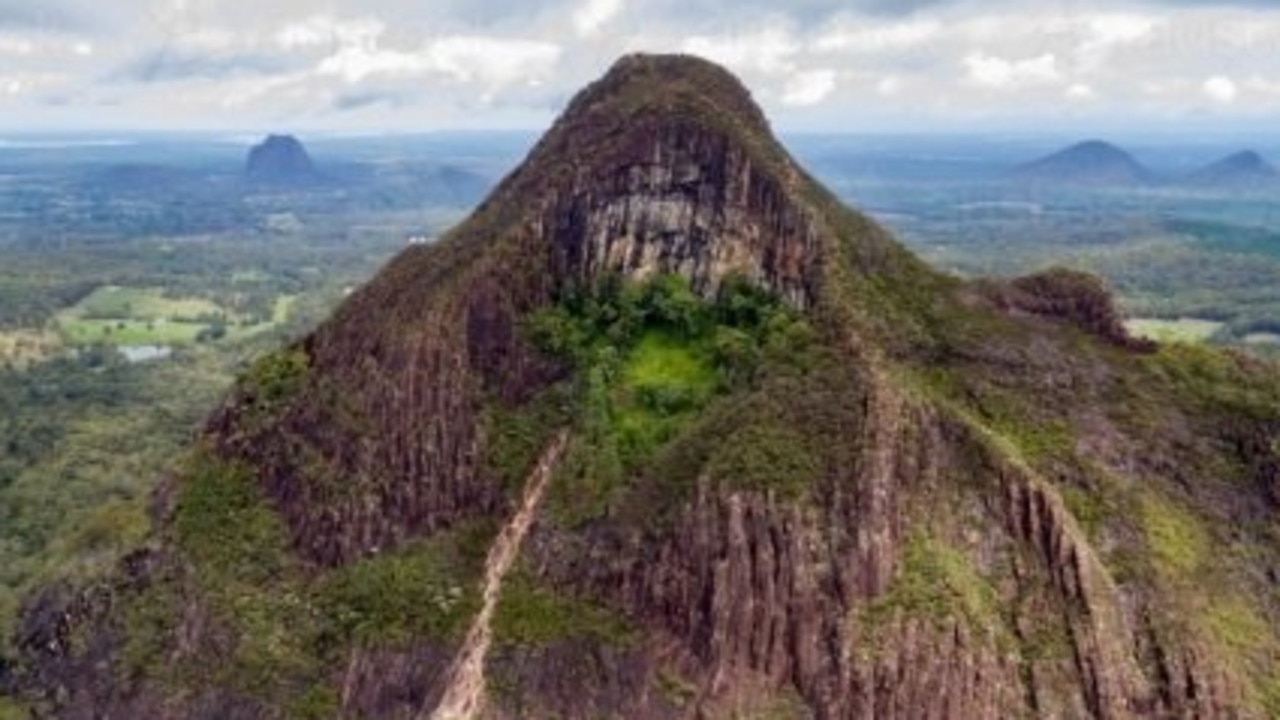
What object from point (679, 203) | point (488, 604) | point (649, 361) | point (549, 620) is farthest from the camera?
point (679, 203)

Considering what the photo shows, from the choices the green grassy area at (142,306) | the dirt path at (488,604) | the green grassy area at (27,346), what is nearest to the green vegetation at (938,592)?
the dirt path at (488,604)

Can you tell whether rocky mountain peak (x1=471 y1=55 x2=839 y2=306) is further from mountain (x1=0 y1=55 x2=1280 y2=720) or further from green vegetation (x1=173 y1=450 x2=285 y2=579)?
green vegetation (x1=173 y1=450 x2=285 y2=579)

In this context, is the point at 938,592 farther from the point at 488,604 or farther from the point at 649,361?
the point at 649,361

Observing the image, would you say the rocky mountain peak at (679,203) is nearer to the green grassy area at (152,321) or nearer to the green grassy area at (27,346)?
the green grassy area at (27,346)

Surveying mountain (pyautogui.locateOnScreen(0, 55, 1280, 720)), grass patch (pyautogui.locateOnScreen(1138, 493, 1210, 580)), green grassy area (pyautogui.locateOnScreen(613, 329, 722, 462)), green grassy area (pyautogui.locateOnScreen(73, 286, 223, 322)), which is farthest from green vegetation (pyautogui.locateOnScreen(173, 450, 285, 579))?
green grassy area (pyautogui.locateOnScreen(73, 286, 223, 322))

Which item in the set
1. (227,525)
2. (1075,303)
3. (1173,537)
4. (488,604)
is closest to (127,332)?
(227,525)

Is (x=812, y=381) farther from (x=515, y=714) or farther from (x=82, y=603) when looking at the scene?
(x=82, y=603)
